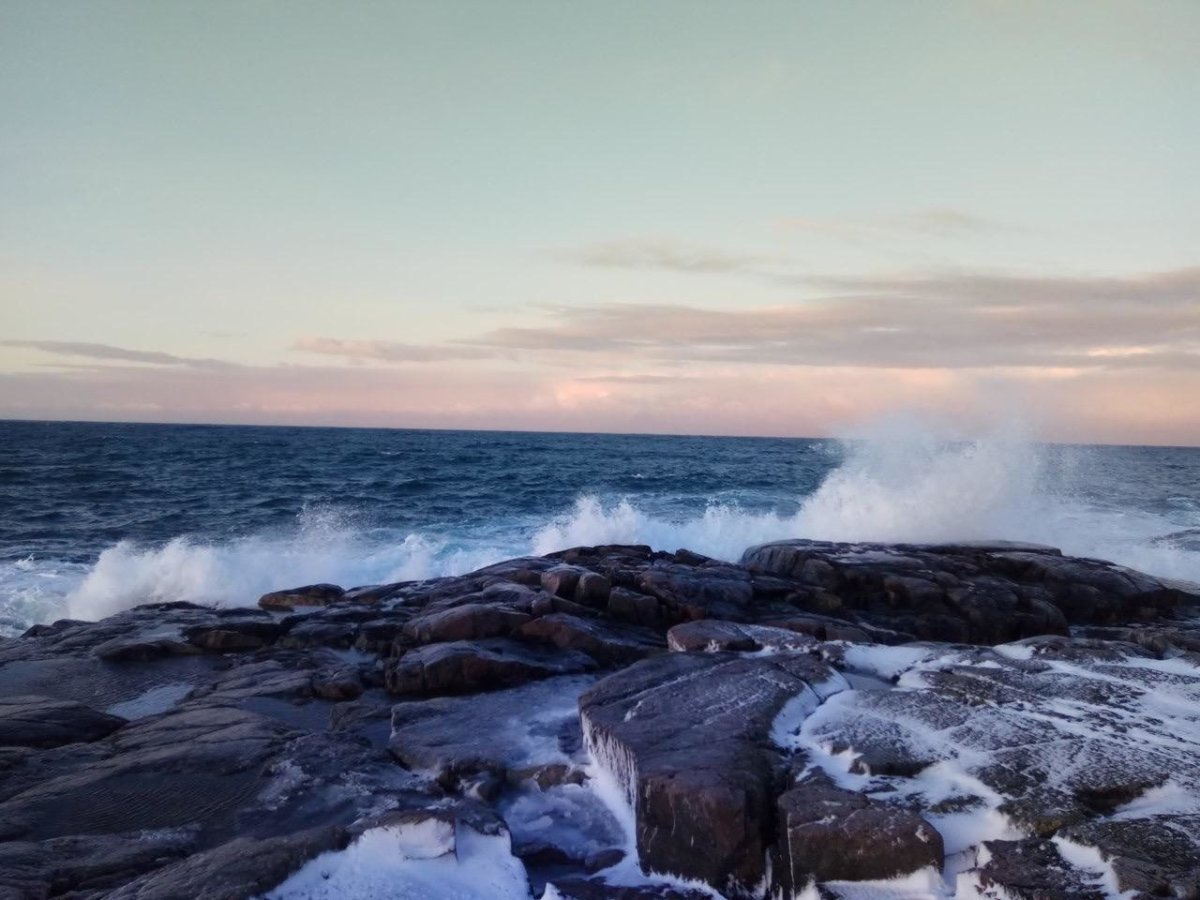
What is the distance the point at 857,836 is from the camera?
4.26 meters

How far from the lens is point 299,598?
41.4 feet

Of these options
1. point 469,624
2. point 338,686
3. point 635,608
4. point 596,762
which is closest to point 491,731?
point 596,762

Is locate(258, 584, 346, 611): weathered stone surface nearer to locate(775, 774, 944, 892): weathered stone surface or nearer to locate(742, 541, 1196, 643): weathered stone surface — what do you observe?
locate(742, 541, 1196, 643): weathered stone surface

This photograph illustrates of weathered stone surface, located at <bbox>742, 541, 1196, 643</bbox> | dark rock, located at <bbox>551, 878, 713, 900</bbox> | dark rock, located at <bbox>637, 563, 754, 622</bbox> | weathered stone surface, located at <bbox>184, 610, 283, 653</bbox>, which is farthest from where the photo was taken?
weathered stone surface, located at <bbox>742, 541, 1196, 643</bbox>

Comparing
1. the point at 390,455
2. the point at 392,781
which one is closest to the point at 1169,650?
the point at 392,781

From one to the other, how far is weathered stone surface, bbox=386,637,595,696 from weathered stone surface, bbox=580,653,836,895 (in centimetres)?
135

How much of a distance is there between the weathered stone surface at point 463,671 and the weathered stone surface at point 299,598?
4911mm

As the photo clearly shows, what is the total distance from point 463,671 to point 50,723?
3.76m

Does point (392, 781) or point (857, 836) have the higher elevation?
point (857, 836)

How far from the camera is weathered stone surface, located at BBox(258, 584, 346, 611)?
12.5 metres

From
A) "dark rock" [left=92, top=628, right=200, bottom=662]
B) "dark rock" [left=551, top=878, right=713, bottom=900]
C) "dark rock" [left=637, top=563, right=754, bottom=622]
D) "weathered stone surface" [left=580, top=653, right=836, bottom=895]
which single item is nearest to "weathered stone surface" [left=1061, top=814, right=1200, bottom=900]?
"weathered stone surface" [left=580, top=653, right=836, bottom=895]

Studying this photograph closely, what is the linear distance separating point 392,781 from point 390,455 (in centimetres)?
4882

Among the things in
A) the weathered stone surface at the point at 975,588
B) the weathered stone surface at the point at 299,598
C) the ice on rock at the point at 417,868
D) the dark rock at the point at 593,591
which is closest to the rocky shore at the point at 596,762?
the ice on rock at the point at 417,868

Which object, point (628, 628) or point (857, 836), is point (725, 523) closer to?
point (628, 628)
